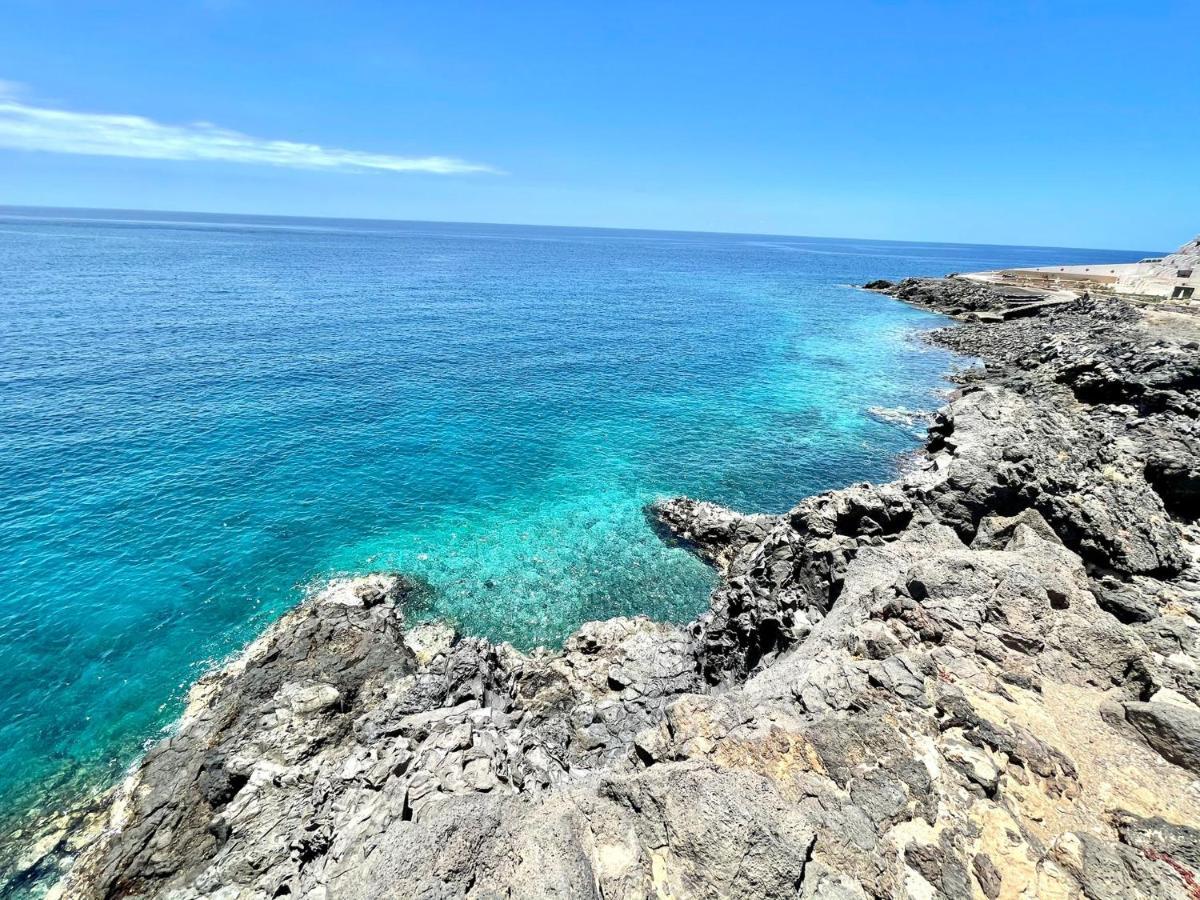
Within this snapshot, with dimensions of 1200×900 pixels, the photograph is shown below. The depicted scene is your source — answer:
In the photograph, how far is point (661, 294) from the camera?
5354 inches

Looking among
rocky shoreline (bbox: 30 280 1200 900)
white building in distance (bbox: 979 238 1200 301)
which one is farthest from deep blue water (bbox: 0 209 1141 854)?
white building in distance (bbox: 979 238 1200 301)

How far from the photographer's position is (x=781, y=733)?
14.8 metres

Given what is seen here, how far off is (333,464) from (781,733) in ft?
125

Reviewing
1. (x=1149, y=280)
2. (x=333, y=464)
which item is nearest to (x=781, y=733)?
(x=333, y=464)

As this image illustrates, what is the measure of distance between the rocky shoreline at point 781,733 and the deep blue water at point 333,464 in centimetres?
365

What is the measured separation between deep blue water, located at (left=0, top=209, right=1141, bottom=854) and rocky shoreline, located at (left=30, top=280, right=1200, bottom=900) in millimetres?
3655

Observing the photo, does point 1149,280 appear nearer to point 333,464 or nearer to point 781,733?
point 781,733

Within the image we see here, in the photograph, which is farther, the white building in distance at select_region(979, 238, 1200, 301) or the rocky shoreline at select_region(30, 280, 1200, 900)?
the white building in distance at select_region(979, 238, 1200, 301)

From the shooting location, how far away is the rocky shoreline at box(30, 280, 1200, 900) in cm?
1188

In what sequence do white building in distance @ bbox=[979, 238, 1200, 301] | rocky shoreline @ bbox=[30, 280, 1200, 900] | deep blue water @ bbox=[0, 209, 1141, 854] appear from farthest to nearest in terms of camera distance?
white building in distance @ bbox=[979, 238, 1200, 301] < deep blue water @ bbox=[0, 209, 1141, 854] < rocky shoreline @ bbox=[30, 280, 1200, 900]

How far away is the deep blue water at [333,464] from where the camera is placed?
26438 millimetres

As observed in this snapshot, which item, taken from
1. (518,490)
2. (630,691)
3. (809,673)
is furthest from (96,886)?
(518,490)

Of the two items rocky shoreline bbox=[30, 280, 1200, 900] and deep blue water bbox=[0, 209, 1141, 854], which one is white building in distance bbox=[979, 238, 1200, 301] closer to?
deep blue water bbox=[0, 209, 1141, 854]

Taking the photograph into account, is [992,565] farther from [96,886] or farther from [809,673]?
Result: [96,886]
